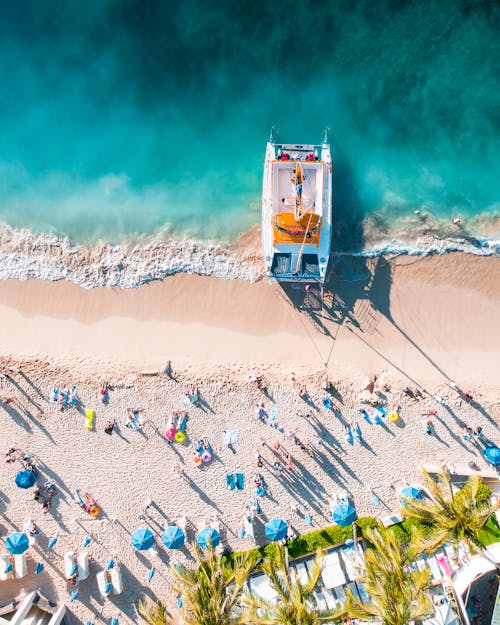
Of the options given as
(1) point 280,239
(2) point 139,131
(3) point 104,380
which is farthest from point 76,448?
(2) point 139,131

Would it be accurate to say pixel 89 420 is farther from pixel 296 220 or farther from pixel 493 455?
pixel 493 455

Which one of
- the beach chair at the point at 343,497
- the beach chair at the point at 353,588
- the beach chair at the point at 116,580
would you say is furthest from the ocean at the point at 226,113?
the beach chair at the point at 353,588

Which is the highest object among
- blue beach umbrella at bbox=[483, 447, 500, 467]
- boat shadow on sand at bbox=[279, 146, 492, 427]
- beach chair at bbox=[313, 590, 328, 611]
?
boat shadow on sand at bbox=[279, 146, 492, 427]

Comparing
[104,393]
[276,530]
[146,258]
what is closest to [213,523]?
[276,530]

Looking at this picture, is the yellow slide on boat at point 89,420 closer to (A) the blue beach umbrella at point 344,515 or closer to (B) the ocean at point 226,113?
(B) the ocean at point 226,113

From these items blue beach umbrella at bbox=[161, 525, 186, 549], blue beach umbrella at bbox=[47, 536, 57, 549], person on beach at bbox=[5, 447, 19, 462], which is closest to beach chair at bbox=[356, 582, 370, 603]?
blue beach umbrella at bbox=[161, 525, 186, 549]

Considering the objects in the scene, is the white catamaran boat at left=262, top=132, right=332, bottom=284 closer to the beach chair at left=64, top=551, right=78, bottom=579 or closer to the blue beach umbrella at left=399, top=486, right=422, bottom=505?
the blue beach umbrella at left=399, top=486, right=422, bottom=505
